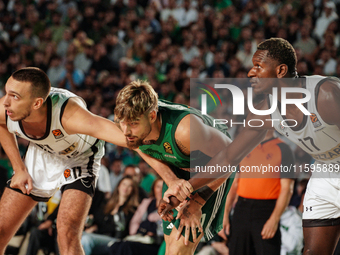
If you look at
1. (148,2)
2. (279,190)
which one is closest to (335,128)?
(279,190)

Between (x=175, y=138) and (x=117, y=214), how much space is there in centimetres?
325

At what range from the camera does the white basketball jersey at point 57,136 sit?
135 inches

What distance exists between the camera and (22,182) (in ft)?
11.9

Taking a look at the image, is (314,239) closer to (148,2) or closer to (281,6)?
(281,6)

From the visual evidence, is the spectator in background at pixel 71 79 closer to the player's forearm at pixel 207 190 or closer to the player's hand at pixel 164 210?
the player's forearm at pixel 207 190

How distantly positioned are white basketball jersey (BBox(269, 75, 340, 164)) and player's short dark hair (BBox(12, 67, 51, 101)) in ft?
6.30

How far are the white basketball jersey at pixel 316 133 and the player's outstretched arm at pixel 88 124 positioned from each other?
1.29 m

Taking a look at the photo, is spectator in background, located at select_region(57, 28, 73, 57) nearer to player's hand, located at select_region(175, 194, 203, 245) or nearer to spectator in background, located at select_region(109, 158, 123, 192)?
spectator in background, located at select_region(109, 158, 123, 192)

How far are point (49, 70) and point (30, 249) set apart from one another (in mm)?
5315

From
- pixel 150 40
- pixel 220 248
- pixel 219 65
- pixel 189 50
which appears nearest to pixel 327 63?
pixel 219 65

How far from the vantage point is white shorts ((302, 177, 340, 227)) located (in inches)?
120

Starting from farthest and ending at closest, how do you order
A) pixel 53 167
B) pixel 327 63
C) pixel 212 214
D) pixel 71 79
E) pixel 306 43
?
pixel 71 79
pixel 306 43
pixel 327 63
pixel 53 167
pixel 212 214

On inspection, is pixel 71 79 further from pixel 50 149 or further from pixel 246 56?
pixel 50 149

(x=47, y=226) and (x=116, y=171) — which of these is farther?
(x=116, y=171)
